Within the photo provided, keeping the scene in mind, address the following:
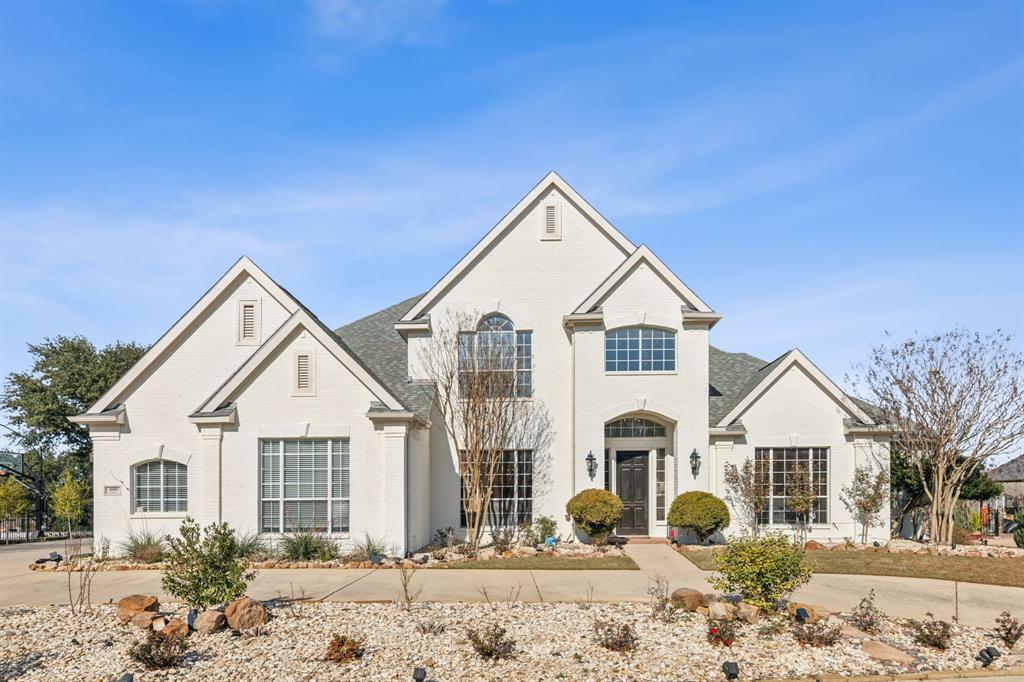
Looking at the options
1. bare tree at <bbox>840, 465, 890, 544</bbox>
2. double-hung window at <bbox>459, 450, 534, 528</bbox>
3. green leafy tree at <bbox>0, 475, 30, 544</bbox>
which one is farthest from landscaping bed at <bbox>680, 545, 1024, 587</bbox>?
green leafy tree at <bbox>0, 475, 30, 544</bbox>

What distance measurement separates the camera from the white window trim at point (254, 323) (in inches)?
757

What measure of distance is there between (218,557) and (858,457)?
16856 millimetres

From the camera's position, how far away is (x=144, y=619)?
9883 mm

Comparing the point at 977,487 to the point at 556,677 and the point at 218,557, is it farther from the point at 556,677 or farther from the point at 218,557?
the point at 218,557

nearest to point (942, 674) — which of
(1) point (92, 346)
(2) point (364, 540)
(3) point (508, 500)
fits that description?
(2) point (364, 540)

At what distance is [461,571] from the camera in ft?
48.9

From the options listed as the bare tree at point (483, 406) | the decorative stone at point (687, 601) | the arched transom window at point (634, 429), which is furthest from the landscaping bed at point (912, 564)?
the bare tree at point (483, 406)

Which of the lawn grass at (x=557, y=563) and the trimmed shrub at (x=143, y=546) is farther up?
the trimmed shrub at (x=143, y=546)

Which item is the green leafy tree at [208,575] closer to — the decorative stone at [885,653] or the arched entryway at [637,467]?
the decorative stone at [885,653]

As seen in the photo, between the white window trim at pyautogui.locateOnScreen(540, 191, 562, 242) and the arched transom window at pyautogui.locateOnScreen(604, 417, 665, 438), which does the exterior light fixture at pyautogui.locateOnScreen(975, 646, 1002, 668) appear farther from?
the white window trim at pyautogui.locateOnScreen(540, 191, 562, 242)

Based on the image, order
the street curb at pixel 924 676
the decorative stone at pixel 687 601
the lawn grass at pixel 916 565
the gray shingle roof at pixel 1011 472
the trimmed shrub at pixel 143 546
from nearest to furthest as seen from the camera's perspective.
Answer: the street curb at pixel 924 676, the decorative stone at pixel 687 601, the lawn grass at pixel 916 565, the trimmed shrub at pixel 143 546, the gray shingle roof at pixel 1011 472

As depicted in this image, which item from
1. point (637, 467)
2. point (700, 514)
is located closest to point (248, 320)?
point (637, 467)

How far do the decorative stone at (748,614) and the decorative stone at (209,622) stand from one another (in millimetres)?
6673

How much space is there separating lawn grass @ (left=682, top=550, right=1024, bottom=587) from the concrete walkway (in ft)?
2.30
